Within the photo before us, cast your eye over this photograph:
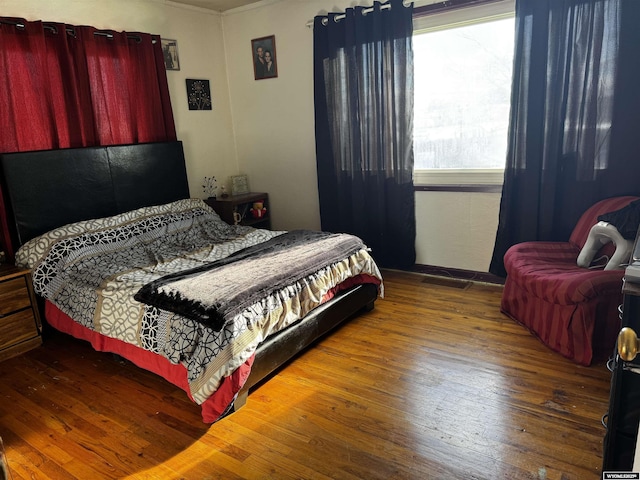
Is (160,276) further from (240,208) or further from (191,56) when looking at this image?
(191,56)

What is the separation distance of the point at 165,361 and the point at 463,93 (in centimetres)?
289

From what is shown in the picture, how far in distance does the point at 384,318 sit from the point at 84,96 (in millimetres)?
2832

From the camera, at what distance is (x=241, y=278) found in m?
2.43

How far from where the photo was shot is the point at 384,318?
3.20 meters

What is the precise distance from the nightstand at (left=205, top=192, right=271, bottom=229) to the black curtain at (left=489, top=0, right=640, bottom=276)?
235 cm

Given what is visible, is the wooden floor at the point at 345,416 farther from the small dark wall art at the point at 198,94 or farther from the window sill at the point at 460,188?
the small dark wall art at the point at 198,94

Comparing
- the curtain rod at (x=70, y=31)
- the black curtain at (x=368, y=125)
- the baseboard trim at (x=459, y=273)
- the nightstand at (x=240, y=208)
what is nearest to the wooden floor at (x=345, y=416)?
the baseboard trim at (x=459, y=273)

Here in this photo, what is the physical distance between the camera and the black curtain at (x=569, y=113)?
2.85 metres

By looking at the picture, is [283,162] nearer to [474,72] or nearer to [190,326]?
[474,72]

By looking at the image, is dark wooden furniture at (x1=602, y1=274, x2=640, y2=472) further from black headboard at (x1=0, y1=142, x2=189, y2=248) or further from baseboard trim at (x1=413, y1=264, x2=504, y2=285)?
black headboard at (x1=0, y1=142, x2=189, y2=248)

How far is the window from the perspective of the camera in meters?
3.38

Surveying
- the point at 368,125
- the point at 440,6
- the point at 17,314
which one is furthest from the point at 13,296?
the point at 440,6

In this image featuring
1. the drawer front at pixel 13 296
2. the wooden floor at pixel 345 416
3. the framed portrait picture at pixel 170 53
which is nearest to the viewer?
the wooden floor at pixel 345 416

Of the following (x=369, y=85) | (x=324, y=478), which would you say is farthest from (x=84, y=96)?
(x=324, y=478)
